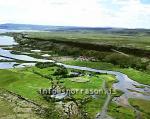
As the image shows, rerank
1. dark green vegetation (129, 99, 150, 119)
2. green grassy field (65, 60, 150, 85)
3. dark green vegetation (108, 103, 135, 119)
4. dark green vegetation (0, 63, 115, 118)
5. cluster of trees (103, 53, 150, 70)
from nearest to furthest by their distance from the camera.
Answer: dark green vegetation (108, 103, 135, 119) → dark green vegetation (129, 99, 150, 119) → dark green vegetation (0, 63, 115, 118) → green grassy field (65, 60, 150, 85) → cluster of trees (103, 53, 150, 70)

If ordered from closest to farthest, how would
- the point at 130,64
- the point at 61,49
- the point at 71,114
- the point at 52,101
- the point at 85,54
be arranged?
the point at 71,114 → the point at 52,101 → the point at 130,64 → the point at 85,54 → the point at 61,49

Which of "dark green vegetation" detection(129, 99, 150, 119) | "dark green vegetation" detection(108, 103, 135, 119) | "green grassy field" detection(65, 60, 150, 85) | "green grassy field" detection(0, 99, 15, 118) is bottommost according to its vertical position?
"green grassy field" detection(65, 60, 150, 85)

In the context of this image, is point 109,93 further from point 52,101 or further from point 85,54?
point 85,54

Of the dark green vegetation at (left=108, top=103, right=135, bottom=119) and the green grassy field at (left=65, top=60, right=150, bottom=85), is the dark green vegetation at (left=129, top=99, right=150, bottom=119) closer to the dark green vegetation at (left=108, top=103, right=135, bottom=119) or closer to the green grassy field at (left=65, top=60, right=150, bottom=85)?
the dark green vegetation at (left=108, top=103, right=135, bottom=119)

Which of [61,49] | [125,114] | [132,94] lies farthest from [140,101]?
[61,49]

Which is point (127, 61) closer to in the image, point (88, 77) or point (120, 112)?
point (88, 77)

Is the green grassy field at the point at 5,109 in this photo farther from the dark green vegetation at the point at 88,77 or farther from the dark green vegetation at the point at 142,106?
the dark green vegetation at the point at 142,106

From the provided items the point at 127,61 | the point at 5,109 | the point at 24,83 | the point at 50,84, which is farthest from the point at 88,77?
the point at 127,61

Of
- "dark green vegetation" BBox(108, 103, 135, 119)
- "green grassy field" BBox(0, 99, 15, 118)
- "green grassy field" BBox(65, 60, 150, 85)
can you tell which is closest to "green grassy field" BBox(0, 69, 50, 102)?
"green grassy field" BBox(0, 99, 15, 118)

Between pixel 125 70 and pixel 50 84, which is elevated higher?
pixel 50 84

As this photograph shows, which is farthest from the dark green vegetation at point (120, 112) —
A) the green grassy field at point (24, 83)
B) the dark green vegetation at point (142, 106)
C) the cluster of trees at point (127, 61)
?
the cluster of trees at point (127, 61)

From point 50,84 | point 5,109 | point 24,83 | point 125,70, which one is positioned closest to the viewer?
point 5,109
